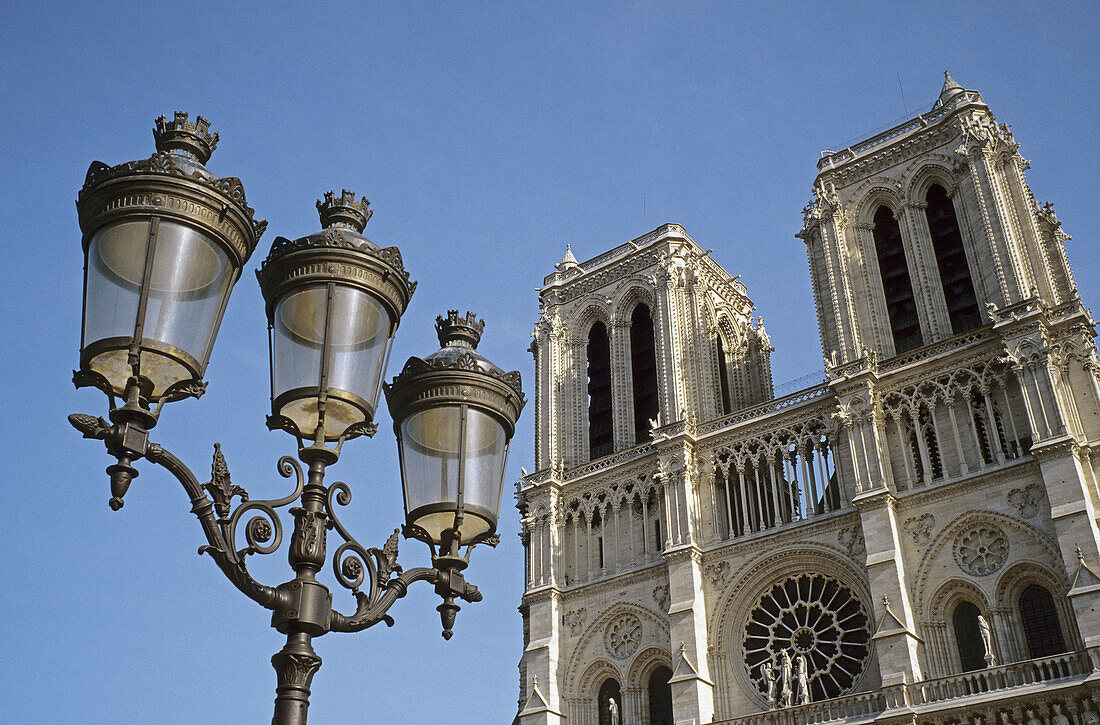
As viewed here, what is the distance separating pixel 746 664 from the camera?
2867cm

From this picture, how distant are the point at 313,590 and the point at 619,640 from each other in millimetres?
26525

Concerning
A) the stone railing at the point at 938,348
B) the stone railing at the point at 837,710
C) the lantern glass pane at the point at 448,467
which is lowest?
the lantern glass pane at the point at 448,467

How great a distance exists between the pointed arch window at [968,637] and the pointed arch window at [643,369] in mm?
11372

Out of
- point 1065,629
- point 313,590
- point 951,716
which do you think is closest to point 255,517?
point 313,590

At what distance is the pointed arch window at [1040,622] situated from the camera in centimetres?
2464

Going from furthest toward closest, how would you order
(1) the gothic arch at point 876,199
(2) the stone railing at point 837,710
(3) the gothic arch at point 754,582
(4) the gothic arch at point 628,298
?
(4) the gothic arch at point 628,298
(1) the gothic arch at point 876,199
(3) the gothic arch at point 754,582
(2) the stone railing at point 837,710

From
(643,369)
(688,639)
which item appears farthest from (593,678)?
(643,369)

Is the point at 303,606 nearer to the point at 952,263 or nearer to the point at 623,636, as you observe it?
the point at 623,636

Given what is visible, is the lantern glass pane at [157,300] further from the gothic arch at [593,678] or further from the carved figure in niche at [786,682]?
the gothic arch at [593,678]

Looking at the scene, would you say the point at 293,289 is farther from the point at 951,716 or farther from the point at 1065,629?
the point at 1065,629

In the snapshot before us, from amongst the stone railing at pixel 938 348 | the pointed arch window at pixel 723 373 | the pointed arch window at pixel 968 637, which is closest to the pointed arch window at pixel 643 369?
the pointed arch window at pixel 723 373

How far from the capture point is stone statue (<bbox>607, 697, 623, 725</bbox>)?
2918 centimetres

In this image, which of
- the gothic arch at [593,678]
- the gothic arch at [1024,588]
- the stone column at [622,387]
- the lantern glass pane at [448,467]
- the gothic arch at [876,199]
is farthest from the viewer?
the stone column at [622,387]

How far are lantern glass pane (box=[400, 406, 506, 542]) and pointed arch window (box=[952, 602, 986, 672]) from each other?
872 inches
